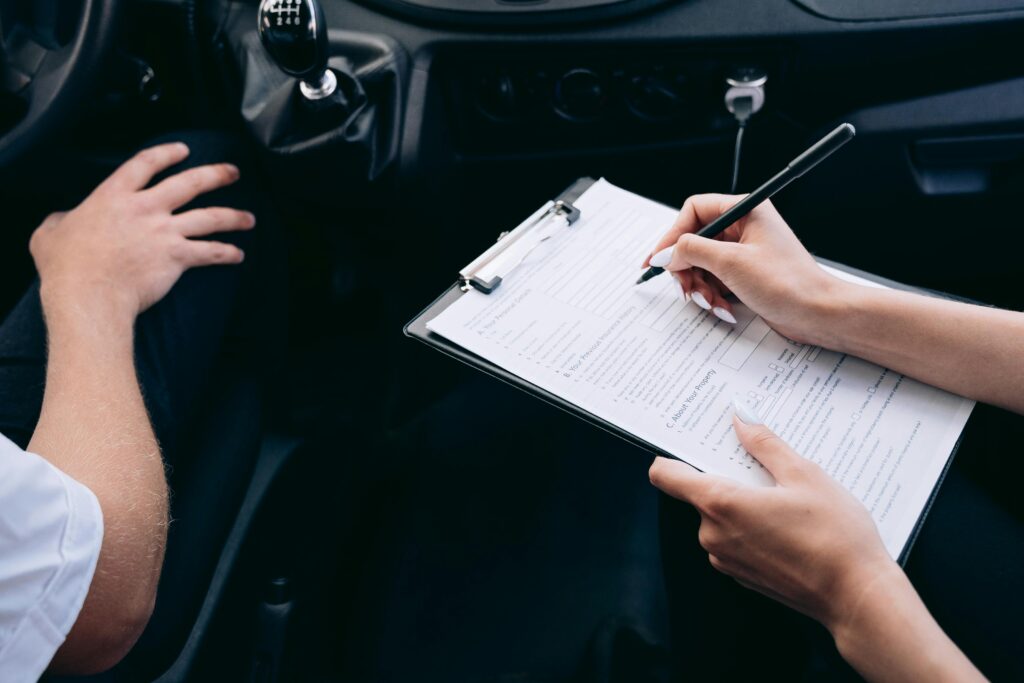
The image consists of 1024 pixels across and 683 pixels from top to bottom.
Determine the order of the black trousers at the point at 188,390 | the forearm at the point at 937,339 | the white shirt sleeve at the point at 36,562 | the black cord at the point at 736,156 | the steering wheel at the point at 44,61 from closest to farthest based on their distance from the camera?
the white shirt sleeve at the point at 36,562, the forearm at the point at 937,339, the black trousers at the point at 188,390, the steering wheel at the point at 44,61, the black cord at the point at 736,156

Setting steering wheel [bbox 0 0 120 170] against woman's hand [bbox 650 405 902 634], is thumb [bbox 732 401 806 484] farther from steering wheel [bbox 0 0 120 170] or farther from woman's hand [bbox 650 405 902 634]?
steering wheel [bbox 0 0 120 170]

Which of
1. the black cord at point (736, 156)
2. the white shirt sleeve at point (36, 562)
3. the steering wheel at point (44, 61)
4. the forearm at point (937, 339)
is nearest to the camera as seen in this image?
the white shirt sleeve at point (36, 562)

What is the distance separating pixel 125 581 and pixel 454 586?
1.31 feet

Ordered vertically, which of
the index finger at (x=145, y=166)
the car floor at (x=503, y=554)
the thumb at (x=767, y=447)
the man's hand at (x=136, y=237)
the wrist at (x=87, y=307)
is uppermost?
the thumb at (x=767, y=447)

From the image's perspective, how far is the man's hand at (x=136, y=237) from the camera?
673 millimetres

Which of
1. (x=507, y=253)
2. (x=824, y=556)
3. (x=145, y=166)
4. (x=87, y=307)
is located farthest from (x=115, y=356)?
(x=824, y=556)

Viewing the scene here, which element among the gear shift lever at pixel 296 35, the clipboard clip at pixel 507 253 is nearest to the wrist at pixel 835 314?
the clipboard clip at pixel 507 253

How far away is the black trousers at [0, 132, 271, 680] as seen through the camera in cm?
62

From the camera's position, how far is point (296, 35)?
65 cm

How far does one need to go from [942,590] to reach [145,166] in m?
0.82

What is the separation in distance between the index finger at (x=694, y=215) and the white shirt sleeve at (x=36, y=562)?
44 centimetres

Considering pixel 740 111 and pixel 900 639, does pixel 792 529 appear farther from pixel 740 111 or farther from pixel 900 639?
pixel 740 111

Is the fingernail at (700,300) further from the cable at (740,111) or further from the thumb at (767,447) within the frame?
the cable at (740,111)

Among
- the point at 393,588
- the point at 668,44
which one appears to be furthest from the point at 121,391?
the point at 668,44
